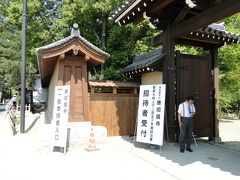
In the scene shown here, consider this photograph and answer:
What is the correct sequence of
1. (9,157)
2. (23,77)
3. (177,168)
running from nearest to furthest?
(177,168), (9,157), (23,77)

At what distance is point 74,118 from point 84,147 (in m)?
1.09

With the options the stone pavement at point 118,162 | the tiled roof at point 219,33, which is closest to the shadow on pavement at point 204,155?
the stone pavement at point 118,162

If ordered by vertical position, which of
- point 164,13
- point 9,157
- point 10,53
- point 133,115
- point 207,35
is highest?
point 10,53

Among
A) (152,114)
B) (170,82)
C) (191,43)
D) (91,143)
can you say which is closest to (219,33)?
(191,43)

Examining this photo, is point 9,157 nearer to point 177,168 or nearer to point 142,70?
point 177,168

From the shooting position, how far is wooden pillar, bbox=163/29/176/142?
960 cm

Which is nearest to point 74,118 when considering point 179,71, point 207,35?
point 179,71

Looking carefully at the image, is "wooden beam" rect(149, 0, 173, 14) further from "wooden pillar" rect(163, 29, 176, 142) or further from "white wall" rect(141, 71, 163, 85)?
"white wall" rect(141, 71, 163, 85)

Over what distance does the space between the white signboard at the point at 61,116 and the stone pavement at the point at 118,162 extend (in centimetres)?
44

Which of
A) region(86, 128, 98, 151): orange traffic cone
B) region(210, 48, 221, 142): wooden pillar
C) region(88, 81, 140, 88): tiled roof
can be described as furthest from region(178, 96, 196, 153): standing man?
region(88, 81, 140, 88): tiled roof

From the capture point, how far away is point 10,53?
31.0 meters

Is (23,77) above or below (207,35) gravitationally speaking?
below

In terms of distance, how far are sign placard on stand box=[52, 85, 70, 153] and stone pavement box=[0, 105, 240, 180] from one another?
0.37 m

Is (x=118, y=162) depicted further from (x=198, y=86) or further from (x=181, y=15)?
Answer: (x=181, y=15)
